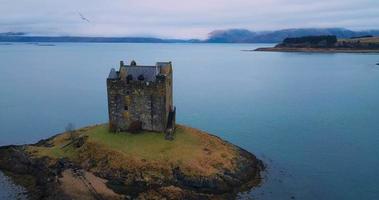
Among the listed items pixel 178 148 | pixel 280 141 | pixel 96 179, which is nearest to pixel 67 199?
pixel 96 179

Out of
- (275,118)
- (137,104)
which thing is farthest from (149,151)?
(275,118)

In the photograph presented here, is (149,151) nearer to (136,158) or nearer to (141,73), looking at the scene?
(136,158)

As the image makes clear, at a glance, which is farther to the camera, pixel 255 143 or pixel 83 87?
pixel 83 87

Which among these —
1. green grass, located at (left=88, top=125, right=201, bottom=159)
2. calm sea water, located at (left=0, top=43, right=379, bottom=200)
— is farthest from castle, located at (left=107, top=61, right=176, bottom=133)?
calm sea water, located at (left=0, top=43, right=379, bottom=200)

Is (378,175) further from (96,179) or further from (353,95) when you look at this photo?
(353,95)

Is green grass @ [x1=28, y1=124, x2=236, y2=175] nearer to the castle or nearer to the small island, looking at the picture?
the small island

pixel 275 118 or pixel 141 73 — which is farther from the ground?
pixel 141 73

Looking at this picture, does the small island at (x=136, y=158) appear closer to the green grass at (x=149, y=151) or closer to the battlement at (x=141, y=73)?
the green grass at (x=149, y=151)

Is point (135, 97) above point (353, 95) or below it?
above
